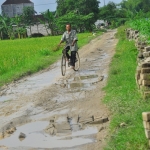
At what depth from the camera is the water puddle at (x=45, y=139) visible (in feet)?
20.8

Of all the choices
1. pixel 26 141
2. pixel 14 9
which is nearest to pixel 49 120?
pixel 26 141

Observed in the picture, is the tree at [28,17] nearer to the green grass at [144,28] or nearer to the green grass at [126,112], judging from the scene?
the green grass at [144,28]

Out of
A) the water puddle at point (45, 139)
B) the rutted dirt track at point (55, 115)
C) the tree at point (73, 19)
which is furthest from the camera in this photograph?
the tree at point (73, 19)

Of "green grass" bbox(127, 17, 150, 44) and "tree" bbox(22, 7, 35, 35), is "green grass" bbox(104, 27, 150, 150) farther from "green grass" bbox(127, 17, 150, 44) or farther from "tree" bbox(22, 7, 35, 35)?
"tree" bbox(22, 7, 35, 35)

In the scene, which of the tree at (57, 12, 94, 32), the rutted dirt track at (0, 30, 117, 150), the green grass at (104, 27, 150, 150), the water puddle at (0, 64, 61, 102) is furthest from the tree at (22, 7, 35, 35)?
the green grass at (104, 27, 150, 150)

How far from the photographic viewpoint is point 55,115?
8133 mm

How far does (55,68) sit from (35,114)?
835 cm

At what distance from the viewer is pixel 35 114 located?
8.40 m

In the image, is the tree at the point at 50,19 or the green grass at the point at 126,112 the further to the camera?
the tree at the point at 50,19

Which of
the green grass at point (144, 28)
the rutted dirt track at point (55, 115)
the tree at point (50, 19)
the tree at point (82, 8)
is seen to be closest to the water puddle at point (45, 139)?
the rutted dirt track at point (55, 115)

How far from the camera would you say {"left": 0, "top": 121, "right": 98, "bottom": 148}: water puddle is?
6331 millimetres

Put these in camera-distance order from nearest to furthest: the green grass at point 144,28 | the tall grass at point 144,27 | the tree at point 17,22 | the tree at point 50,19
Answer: the green grass at point 144,28, the tall grass at point 144,27, the tree at point 50,19, the tree at point 17,22

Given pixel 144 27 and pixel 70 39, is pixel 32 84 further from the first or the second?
pixel 144 27

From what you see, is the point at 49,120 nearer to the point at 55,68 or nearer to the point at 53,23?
the point at 55,68
